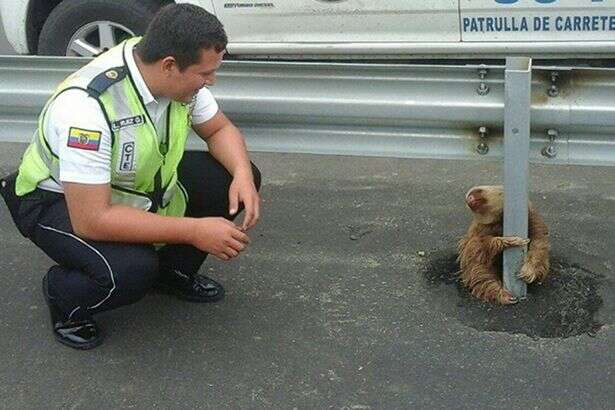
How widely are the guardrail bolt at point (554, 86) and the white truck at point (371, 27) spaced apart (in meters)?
1.87

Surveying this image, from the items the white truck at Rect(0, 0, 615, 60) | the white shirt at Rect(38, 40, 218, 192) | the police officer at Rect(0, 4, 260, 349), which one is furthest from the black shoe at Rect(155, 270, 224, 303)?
the white truck at Rect(0, 0, 615, 60)

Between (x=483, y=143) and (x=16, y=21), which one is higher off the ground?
(x=16, y=21)

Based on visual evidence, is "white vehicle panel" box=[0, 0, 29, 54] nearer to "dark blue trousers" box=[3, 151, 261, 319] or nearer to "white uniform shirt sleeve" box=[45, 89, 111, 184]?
"dark blue trousers" box=[3, 151, 261, 319]

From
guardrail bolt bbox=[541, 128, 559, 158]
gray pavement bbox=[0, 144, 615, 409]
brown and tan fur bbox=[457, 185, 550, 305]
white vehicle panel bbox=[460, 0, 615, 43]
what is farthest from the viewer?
white vehicle panel bbox=[460, 0, 615, 43]

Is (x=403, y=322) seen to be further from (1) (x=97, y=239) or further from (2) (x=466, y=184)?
(2) (x=466, y=184)

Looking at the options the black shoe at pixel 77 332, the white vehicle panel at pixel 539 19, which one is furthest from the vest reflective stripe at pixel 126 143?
the white vehicle panel at pixel 539 19

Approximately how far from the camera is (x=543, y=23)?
461 cm

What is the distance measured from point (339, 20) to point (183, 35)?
95.9 inches

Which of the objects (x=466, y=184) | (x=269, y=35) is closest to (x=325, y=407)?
(x=466, y=184)

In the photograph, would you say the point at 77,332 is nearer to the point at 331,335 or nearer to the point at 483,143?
the point at 331,335

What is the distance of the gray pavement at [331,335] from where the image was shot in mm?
2826

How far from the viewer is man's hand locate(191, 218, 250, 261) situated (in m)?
2.73

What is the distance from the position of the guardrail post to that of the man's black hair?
95 centimetres

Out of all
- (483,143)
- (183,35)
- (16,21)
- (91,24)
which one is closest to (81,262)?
(183,35)
